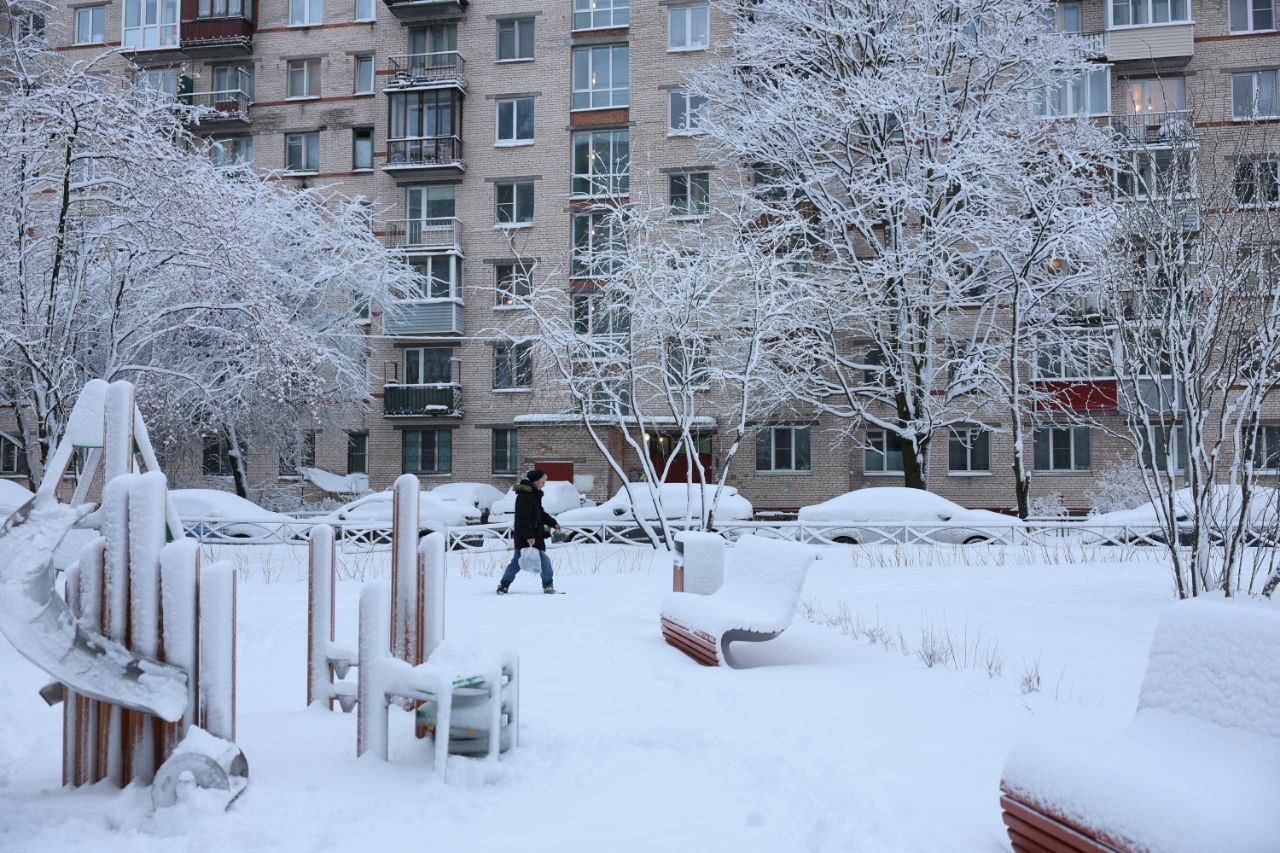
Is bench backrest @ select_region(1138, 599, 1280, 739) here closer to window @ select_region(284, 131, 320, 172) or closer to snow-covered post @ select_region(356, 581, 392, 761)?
snow-covered post @ select_region(356, 581, 392, 761)

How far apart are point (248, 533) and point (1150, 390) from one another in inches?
941

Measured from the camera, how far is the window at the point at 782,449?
3306cm

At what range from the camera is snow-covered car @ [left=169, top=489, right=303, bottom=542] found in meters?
22.1

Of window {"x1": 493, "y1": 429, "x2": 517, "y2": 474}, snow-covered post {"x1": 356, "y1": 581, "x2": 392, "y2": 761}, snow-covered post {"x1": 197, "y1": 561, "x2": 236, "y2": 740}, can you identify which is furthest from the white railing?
snow-covered post {"x1": 197, "y1": 561, "x2": 236, "y2": 740}

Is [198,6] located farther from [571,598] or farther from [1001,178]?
[571,598]

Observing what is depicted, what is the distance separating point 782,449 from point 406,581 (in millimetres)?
28064

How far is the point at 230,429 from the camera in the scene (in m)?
27.4

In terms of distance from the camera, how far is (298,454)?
3172 cm

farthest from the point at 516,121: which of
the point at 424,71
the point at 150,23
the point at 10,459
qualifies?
the point at 10,459

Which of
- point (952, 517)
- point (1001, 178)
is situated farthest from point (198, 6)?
point (952, 517)

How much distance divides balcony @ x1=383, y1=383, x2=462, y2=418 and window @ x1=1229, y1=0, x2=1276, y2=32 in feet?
89.3

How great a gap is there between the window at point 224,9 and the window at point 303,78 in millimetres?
2387

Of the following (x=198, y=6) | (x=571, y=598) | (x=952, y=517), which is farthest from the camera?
→ (x=198, y=6)

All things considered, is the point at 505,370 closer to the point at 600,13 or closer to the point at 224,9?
the point at 600,13
